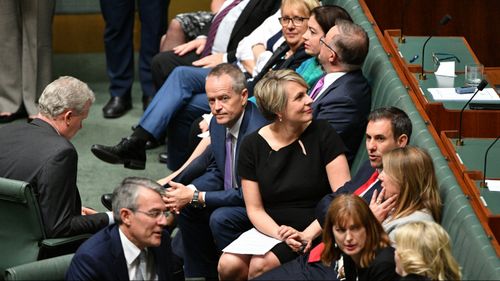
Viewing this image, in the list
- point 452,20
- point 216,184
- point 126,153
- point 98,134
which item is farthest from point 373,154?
point 98,134

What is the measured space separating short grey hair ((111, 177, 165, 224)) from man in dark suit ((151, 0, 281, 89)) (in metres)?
2.36

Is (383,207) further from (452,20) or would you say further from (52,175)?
(452,20)

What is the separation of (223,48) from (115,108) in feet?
3.17

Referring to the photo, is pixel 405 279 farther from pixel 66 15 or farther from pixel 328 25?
pixel 66 15

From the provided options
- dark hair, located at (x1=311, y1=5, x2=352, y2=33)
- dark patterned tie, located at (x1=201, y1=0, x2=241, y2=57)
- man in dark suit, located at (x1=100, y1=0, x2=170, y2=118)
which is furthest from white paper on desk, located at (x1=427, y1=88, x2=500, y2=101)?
man in dark suit, located at (x1=100, y1=0, x2=170, y2=118)

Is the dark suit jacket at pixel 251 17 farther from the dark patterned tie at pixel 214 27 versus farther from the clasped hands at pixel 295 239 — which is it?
the clasped hands at pixel 295 239

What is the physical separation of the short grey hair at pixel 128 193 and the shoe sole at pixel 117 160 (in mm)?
1820

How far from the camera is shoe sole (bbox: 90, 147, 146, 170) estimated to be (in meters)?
5.85

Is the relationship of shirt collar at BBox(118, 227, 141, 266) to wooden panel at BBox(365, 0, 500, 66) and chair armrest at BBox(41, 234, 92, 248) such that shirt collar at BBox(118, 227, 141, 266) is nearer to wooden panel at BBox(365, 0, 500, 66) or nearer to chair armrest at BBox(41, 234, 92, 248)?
chair armrest at BBox(41, 234, 92, 248)

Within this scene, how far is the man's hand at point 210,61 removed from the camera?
635 centimetres

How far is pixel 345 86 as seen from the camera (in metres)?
4.94

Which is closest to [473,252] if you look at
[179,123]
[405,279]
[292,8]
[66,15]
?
[405,279]

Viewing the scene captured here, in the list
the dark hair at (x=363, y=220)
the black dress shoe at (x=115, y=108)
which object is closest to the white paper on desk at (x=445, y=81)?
the dark hair at (x=363, y=220)

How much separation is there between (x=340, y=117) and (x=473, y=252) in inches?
46.8
